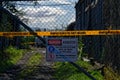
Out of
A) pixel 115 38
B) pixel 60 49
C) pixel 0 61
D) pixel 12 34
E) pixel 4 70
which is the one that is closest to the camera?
pixel 60 49

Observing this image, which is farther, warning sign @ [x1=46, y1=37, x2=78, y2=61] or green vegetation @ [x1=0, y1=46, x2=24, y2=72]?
green vegetation @ [x1=0, y1=46, x2=24, y2=72]

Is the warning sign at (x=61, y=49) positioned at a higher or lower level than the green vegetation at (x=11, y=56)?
higher

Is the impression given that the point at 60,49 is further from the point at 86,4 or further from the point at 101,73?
the point at 86,4

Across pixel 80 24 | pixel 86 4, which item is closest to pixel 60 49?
pixel 86 4

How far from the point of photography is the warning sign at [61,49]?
6.29 meters

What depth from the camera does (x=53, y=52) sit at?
6.33m

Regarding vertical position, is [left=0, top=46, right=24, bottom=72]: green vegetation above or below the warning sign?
below

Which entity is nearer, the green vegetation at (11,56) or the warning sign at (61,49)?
the warning sign at (61,49)

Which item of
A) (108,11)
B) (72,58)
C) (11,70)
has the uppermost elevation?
(108,11)

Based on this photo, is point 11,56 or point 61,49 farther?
point 11,56

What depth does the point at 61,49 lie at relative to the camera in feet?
20.7

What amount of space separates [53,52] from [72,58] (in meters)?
0.30

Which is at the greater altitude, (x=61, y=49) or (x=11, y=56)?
(x=61, y=49)

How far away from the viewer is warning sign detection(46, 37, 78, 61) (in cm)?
629
